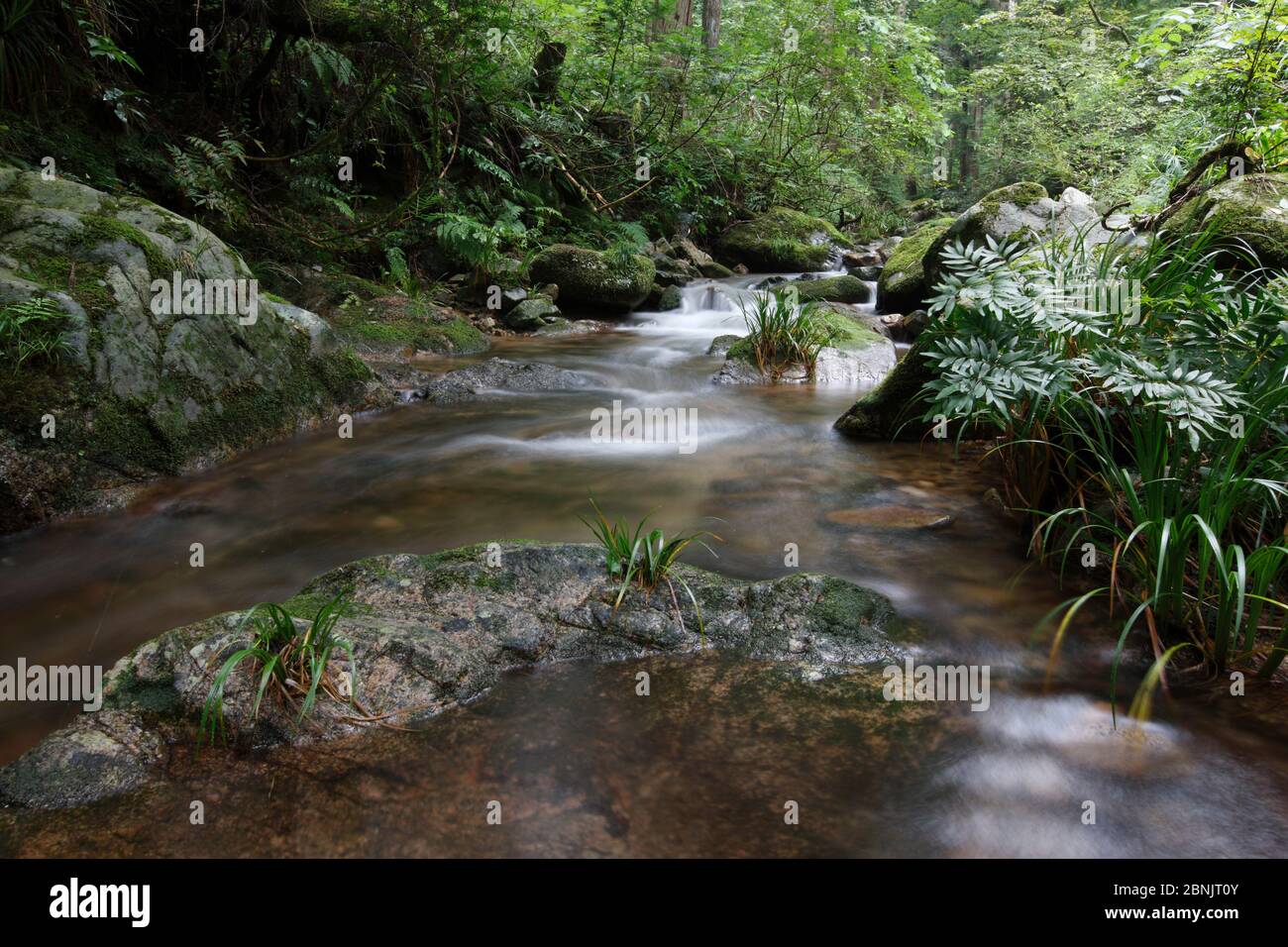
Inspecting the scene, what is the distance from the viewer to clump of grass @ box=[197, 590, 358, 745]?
7.40 feet

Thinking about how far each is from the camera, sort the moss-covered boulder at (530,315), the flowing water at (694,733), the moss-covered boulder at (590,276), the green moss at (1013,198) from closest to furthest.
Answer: the flowing water at (694,733) → the green moss at (1013,198) → the moss-covered boulder at (530,315) → the moss-covered boulder at (590,276)

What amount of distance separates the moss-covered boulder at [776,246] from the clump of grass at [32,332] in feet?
41.9

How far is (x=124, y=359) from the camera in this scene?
449 cm

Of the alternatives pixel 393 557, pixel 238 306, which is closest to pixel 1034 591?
pixel 393 557

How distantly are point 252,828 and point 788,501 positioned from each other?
10.8 feet

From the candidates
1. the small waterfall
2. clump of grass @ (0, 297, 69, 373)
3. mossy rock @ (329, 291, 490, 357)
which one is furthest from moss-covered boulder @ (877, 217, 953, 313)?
clump of grass @ (0, 297, 69, 373)

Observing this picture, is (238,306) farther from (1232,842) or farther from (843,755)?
(1232,842)

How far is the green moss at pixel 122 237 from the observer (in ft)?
15.5

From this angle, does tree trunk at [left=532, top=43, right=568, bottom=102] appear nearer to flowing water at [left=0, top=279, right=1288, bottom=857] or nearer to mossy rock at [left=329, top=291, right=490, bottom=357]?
mossy rock at [left=329, top=291, right=490, bottom=357]

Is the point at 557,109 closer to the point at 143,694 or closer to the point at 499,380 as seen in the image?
the point at 499,380

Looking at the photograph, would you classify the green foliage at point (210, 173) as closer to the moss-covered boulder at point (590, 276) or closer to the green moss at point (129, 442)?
the green moss at point (129, 442)

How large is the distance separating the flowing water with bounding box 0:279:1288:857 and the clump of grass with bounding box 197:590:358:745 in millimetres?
171

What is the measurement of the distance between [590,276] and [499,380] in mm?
4464

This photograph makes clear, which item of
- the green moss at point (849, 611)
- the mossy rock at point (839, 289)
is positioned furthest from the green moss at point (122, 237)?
the mossy rock at point (839, 289)
